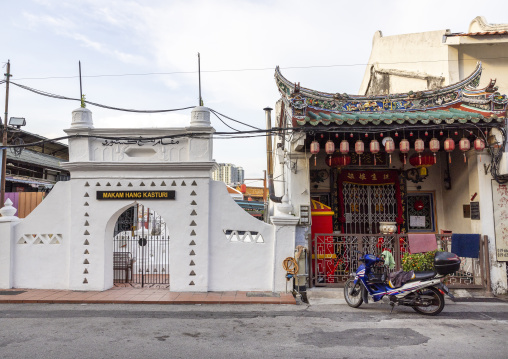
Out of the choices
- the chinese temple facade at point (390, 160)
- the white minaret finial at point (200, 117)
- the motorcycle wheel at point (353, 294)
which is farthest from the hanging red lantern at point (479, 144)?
the white minaret finial at point (200, 117)

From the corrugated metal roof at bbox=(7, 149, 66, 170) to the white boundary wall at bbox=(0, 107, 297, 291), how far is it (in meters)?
11.7

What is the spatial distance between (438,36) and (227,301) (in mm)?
12997

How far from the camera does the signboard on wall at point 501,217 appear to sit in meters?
9.84

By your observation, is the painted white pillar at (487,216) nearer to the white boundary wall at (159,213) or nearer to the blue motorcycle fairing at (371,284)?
the blue motorcycle fairing at (371,284)

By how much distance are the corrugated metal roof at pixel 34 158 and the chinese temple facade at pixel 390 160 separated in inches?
596

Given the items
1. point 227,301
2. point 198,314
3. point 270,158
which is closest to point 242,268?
point 227,301

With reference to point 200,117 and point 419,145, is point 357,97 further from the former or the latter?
point 200,117

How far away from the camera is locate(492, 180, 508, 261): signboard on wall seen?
9.84 metres

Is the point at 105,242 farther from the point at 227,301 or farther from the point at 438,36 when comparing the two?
the point at 438,36

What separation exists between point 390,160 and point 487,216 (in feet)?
8.87

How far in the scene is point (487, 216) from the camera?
32.7 feet

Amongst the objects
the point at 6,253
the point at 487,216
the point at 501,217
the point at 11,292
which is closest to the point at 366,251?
the point at 487,216

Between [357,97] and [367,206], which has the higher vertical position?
[357,97]

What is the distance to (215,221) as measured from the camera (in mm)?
9930
